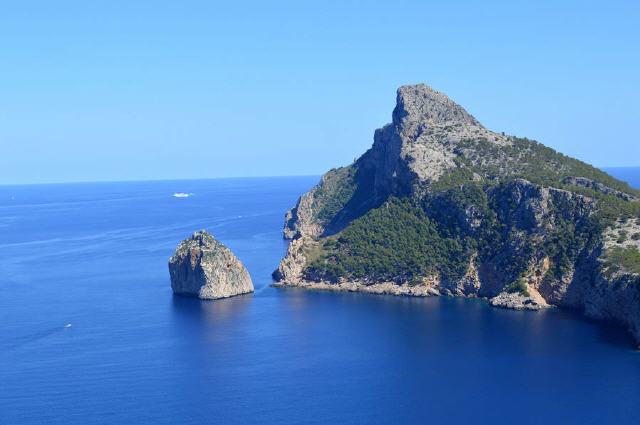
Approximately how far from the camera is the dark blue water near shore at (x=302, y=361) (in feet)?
278

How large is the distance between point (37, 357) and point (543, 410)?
61983 mm

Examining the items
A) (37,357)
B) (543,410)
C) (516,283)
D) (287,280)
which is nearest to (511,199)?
(516,283)

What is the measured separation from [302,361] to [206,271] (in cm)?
4130

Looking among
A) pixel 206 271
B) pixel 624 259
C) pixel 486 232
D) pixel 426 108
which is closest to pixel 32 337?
pixel 206 271

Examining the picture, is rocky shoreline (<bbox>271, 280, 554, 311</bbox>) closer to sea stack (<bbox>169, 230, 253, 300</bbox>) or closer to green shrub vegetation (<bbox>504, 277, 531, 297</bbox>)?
green shrub vegetation (<bbox>504, 277, 531, 297</bbox>)

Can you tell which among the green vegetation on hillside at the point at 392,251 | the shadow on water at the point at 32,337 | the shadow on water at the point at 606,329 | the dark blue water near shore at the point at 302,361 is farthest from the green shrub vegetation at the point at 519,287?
the shadow on water at the point at 32,337

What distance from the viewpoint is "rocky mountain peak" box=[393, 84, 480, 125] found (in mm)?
187500

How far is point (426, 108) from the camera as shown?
190m

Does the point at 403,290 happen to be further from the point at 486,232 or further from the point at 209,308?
the point at 209,308

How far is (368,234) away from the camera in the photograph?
157 metres

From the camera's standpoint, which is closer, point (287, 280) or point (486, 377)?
point (486, 377)

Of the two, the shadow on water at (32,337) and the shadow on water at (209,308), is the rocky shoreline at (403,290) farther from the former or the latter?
the shadow on water at (32,337)

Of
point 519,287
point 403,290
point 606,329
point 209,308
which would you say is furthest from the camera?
point 403,290

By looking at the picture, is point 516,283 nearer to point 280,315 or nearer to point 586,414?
point 280,315
